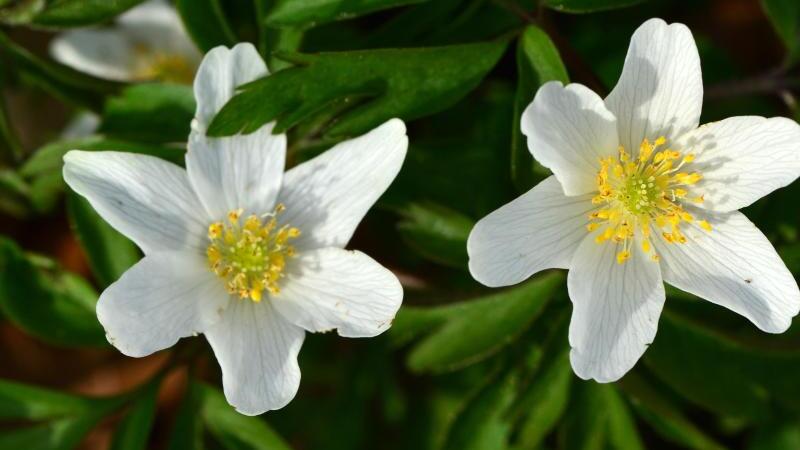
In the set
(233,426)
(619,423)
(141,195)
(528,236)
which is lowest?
(619,423)

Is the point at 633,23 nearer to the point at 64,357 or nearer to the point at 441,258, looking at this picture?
the point at 441,258

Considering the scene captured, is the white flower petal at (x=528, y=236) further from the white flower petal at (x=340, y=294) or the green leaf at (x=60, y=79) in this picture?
the green leaf at (x=60, y=79)

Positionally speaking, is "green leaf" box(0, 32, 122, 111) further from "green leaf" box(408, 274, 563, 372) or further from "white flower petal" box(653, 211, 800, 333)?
"white flower petal" box(653, 211, 800, 333)

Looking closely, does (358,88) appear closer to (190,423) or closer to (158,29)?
(190,423)

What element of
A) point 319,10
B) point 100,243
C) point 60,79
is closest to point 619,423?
point 319,10

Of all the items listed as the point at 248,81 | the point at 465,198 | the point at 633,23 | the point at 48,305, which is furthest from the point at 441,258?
the point at 633,23

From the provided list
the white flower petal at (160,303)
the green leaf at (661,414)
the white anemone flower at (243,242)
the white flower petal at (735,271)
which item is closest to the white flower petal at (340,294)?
the white anemone flower at (243,242)

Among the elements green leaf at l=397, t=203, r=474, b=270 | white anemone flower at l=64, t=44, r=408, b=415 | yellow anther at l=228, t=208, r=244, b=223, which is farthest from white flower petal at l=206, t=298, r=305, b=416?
green leaf at l=397, t=203, r=474, b=270
